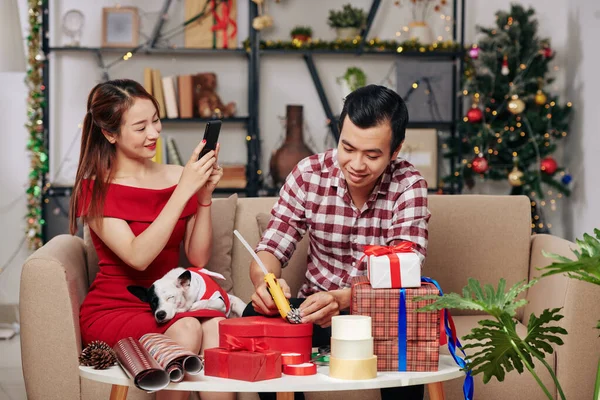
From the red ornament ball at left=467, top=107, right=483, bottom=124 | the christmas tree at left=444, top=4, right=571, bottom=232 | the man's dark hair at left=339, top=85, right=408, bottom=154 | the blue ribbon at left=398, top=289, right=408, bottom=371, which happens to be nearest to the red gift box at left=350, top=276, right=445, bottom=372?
the blue ribbon at left=398, top=289, right=408, bottom=371

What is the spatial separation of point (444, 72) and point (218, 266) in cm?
311

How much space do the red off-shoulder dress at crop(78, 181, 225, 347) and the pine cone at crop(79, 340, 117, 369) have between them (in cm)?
42

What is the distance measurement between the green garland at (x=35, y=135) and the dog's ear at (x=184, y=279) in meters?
3.16

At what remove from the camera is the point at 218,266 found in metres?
2.60

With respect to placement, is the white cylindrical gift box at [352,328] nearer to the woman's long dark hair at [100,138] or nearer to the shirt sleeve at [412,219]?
the shirt sleeve at [412,219]

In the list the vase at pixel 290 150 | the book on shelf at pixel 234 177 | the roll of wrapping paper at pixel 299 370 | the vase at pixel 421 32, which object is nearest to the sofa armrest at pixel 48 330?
the roll of wrapping paper at pixel 299 370

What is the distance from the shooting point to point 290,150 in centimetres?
520

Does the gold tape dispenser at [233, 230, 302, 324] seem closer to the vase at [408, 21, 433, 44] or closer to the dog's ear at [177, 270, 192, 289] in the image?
the dog's ear at [177, 270, 192, 289]

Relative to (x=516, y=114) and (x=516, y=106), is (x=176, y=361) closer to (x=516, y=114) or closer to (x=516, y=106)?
(x=516, y=106)

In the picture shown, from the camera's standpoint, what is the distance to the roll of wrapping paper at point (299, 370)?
62.7 inches

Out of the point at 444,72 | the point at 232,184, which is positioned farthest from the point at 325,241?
the point at 444,72

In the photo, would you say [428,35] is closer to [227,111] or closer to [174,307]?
[227,111]

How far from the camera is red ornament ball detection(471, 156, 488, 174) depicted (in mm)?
4945

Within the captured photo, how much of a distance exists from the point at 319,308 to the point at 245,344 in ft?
0.68
